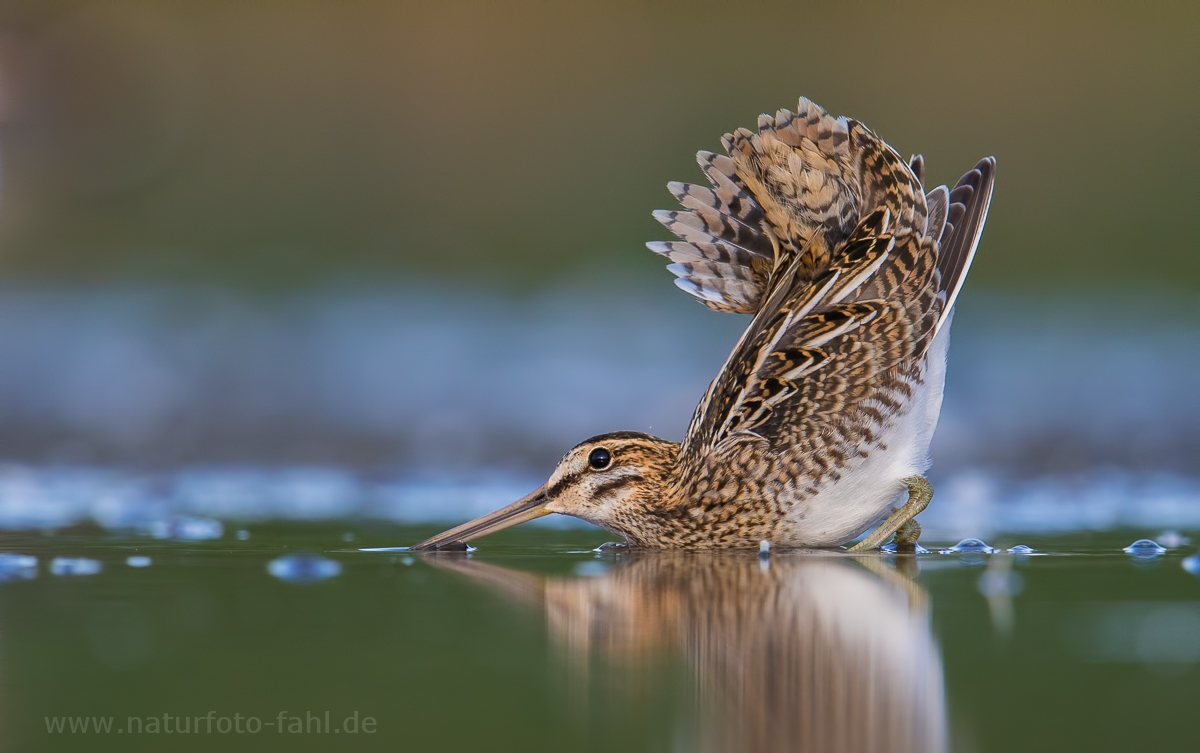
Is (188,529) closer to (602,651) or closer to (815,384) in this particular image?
(815,384)

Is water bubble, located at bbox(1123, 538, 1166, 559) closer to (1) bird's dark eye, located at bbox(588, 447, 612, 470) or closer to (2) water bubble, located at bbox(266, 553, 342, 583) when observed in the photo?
(1) bird's dark eye, located at bbox(588, 447, 612, 470)

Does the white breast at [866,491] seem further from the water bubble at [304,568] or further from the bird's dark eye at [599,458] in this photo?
the water bubble at [304,568]

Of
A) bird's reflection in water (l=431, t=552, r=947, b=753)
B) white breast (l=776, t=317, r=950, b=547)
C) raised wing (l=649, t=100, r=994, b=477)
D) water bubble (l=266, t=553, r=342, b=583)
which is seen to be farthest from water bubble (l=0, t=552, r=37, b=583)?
white breast (l=776, t=317, r=950, b=547)

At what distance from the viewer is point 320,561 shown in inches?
238

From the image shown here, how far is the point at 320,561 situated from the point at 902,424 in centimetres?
263

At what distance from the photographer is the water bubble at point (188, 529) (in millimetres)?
7121

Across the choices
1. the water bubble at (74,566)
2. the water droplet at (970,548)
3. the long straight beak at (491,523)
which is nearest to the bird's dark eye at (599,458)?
the long straight beak at (491,523)

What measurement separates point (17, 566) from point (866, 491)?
352 centimetres

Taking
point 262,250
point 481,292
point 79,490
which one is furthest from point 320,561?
point 262,250

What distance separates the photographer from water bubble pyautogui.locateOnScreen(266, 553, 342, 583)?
5699 millimetres

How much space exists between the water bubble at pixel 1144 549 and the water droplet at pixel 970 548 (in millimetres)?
570

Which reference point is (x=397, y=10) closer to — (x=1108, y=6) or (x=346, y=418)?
(x=346, y=418)

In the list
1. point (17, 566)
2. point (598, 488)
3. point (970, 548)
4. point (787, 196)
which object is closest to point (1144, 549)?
point (970, 548)

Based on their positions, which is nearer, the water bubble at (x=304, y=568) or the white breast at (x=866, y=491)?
the water bubble at (x=304, y=568)
